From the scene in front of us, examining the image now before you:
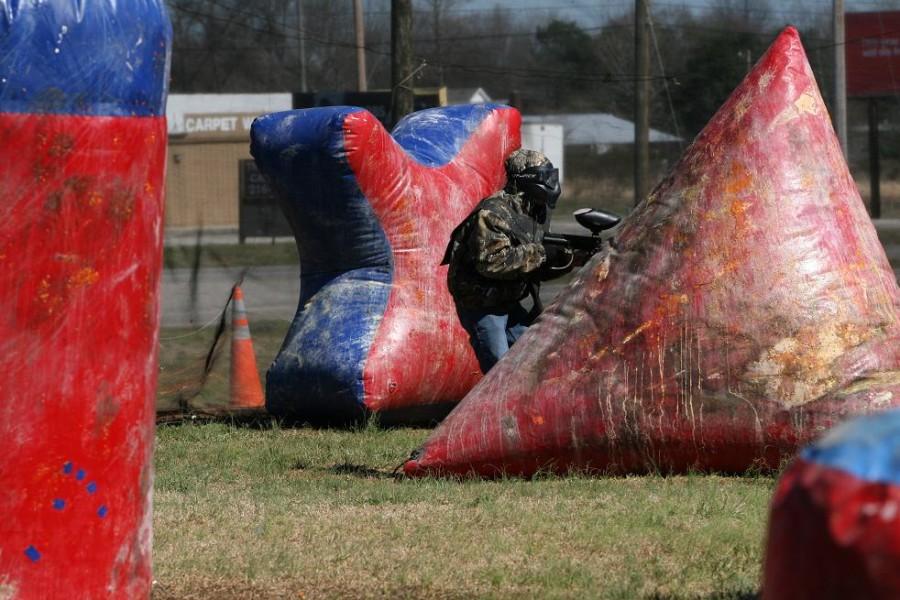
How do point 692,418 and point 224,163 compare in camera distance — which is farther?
point 224,163

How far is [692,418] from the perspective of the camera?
242 inches

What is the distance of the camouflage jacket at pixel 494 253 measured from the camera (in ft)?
25.4

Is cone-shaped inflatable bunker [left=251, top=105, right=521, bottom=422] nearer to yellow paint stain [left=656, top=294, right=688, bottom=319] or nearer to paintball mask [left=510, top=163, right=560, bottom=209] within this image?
paintball mask [left=510, top=163, right=560, bottom=209]

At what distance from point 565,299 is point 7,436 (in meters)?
3.43

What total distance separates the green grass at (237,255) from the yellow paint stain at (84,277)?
34.0 ft

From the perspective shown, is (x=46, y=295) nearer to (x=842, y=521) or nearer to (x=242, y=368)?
(x=842, y=521)

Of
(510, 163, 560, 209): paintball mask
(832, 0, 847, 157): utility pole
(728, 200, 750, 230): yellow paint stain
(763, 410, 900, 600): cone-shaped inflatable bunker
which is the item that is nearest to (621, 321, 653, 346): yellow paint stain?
(728, 200, 750, 230): yellow paint stain

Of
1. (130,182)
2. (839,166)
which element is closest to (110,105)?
(130,182)

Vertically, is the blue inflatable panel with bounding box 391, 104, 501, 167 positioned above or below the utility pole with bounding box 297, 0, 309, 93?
below

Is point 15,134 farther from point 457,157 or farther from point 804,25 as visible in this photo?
point 804,25

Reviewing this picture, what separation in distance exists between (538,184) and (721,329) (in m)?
2.08

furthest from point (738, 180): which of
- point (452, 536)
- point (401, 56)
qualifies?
point (401, 56)

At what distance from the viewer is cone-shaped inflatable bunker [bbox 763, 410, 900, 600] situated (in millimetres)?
2033

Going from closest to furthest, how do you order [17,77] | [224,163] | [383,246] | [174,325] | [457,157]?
[17,77]
[383,246]
[457,157]
[174,325]
[224,163]
